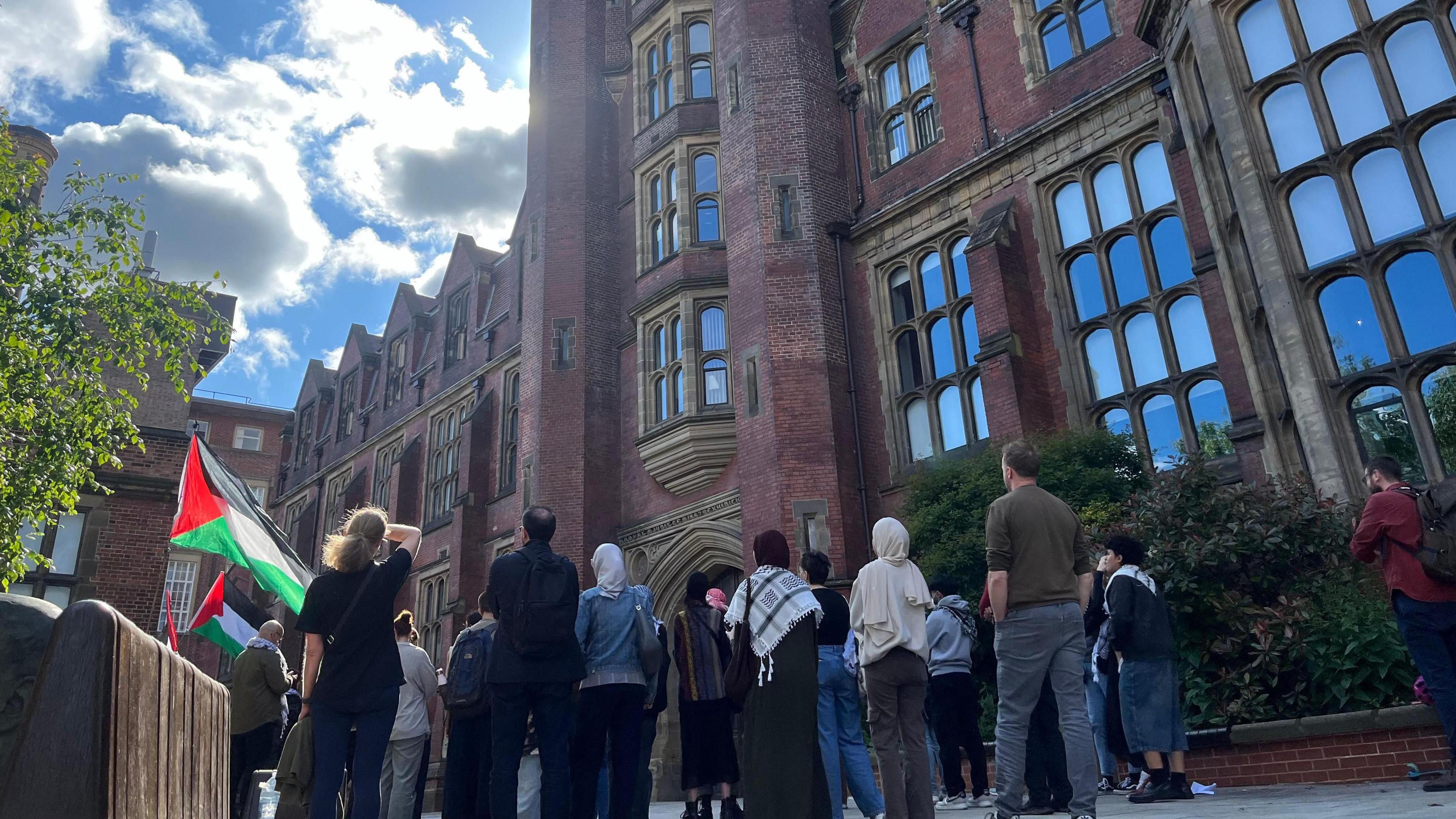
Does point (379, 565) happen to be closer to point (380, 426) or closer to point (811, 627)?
point (811, 627)

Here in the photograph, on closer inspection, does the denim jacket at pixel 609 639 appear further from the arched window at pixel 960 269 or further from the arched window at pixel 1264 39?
the arched window at pixel 960 269

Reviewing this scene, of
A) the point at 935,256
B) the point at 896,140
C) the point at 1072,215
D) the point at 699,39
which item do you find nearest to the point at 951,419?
the point at 935,256

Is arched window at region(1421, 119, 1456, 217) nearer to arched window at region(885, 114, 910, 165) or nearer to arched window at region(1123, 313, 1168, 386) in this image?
arched window at region(1123, 313, 1168, 386)

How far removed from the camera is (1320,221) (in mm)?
9289

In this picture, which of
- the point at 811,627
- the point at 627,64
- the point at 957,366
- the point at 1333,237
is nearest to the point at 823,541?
the point at 957,366

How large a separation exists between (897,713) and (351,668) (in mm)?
2652

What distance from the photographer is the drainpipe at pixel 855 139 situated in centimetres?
1622

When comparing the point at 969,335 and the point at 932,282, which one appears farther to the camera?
the point at 932,282

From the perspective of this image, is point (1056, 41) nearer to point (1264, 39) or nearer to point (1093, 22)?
point (1093, 22)

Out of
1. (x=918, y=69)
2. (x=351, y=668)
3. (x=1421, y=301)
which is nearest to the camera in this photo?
(x=351, y=668)

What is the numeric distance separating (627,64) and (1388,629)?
1793cm

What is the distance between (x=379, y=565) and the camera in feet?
15.2

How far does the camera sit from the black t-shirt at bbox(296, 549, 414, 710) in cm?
444

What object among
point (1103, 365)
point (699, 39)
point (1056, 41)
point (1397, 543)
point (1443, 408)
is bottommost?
point (1397, 543)
